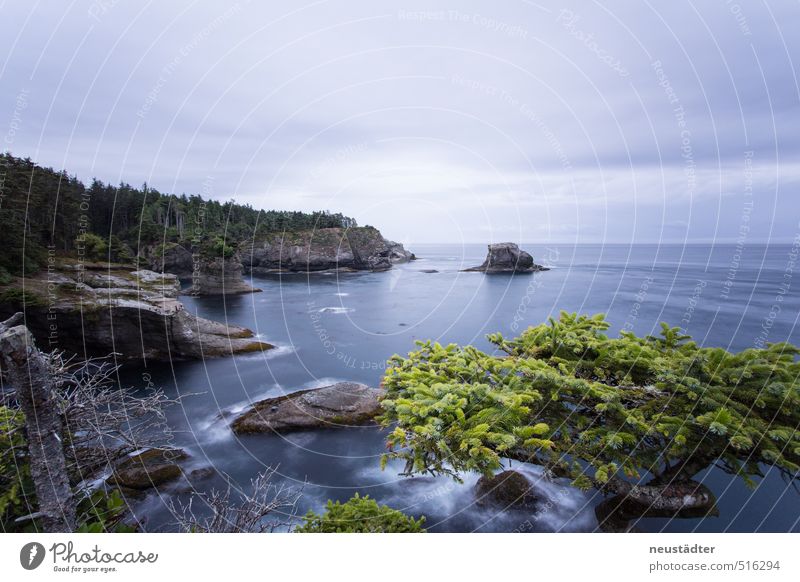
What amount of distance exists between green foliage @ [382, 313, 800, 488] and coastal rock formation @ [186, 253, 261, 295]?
66.0 metres

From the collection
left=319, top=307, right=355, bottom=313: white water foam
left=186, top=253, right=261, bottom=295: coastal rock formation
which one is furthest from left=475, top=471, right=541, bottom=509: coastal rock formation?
left=186, top=253, right=261, bottom=295: coastal rock formation

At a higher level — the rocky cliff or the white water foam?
the rocky cliff

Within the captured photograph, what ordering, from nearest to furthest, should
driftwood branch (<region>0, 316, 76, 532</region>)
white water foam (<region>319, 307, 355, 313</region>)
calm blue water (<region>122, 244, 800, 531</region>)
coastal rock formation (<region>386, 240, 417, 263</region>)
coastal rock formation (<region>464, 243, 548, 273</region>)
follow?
driftwood branch (<region>0, 316, 76, 532</region>) < calm blue water (<region>122, 244, 800, 531</region>) < white water foam (<region>319, 307, 355, 313</region>) < coastal rock formation (<region>464, 243, 548, 273</region>) < coastal rock formation (<region>386, 240, 417, 263</region>)

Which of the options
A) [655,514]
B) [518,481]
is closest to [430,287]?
[518,481]

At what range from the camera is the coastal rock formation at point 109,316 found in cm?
2762

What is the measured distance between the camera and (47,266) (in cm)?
2948

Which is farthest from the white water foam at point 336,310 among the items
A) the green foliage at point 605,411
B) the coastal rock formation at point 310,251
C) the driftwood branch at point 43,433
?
the driftwood branch at point 43,433

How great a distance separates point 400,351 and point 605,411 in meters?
28.2

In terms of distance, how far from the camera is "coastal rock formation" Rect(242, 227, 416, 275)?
320 feet

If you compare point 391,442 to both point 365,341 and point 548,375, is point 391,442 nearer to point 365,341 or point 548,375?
point 548,375

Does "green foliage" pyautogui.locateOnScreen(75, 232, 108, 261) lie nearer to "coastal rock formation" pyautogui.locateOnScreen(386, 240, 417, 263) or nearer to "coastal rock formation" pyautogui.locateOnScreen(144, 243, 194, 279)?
"coastal rock formation" pyautogui.locateOnScreen(144, 243, 194, 279)
